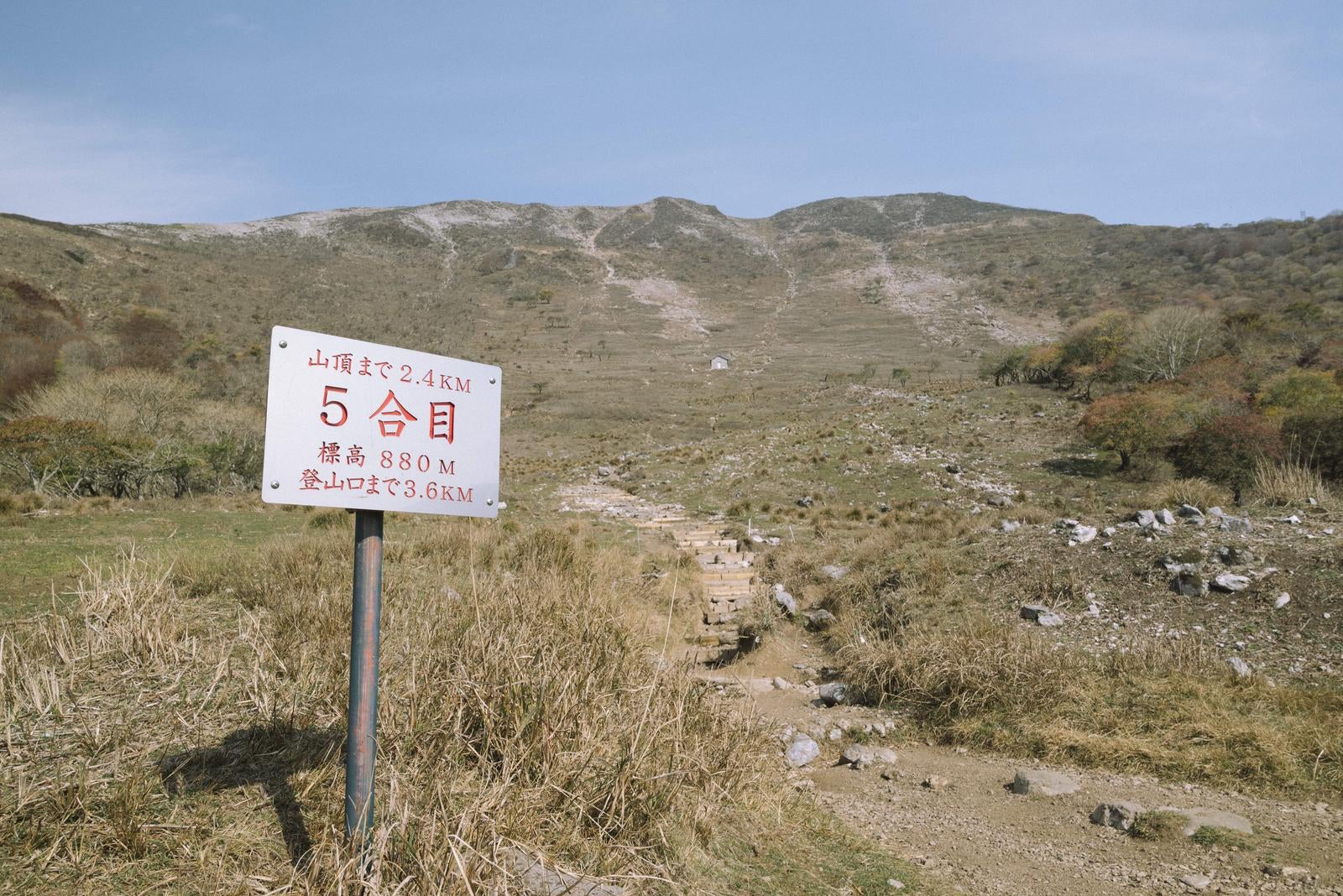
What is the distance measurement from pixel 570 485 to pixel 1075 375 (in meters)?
23.7

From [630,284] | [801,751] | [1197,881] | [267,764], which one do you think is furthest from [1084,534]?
[630,284]

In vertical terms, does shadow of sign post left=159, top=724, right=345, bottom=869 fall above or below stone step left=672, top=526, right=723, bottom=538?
above

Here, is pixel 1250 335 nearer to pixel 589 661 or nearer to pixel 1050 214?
pixel 589 661

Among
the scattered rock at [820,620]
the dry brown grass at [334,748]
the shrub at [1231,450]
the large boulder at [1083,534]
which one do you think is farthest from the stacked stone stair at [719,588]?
the shrub at [1231,450]

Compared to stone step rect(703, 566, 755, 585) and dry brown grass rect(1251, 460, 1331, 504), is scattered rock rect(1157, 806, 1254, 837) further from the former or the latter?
dry brown grass rect(1251, 460, 1331, 504)

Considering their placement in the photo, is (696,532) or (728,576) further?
(696,532)

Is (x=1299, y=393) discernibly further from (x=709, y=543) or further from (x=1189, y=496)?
(x=709, y=543)

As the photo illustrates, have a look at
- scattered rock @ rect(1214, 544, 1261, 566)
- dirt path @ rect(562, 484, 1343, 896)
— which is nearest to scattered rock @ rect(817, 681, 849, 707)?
dirt path @ rect(562, 484, 1343, 896)

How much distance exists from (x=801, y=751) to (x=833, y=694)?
63.7 inches

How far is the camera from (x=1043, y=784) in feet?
16.9

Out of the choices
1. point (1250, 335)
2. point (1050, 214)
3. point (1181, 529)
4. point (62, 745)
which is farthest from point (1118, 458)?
point (1050, 214)

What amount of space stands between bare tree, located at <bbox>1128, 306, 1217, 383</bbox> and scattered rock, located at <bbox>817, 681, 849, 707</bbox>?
28.0 m

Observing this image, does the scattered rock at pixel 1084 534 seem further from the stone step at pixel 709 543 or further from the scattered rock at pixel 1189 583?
Answer: the stone step at pixel 709 543

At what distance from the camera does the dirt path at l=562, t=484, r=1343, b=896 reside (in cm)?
396
